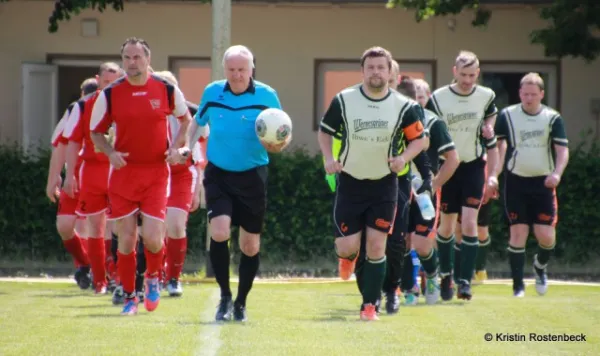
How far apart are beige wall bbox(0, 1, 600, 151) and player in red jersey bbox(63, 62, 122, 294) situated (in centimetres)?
881

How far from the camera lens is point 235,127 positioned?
11.5 metres

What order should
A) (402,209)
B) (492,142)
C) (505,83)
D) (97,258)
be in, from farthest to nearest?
1. (505,83)
2. (97,258)
3. (492,142)
4. (402,209)

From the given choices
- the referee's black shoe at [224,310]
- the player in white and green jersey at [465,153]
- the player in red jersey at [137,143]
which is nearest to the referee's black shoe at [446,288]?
the player in white and green jersey at [465,153]

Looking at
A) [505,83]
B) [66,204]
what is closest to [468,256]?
[66,204]

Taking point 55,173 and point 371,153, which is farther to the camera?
point 55,173

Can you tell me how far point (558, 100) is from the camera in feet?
77.3

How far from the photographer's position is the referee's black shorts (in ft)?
37.7

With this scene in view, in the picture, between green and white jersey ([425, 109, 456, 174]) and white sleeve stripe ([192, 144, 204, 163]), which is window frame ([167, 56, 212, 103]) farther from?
green and white jersey ([425, 109, 456, 174])

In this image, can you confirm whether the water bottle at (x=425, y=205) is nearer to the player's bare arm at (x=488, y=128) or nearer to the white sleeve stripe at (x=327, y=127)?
the white sleeve stripe at (x=327, y=127)

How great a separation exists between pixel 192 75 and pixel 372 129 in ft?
41.0

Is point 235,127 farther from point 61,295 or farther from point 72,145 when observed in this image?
point 61,295

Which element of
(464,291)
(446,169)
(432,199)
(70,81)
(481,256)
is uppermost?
(70,81)

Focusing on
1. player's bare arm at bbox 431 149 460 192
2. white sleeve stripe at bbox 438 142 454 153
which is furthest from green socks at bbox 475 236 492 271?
white sleeve stripe at bbox 438 142 454 153

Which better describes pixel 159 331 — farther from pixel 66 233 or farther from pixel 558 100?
pixel 558 100
